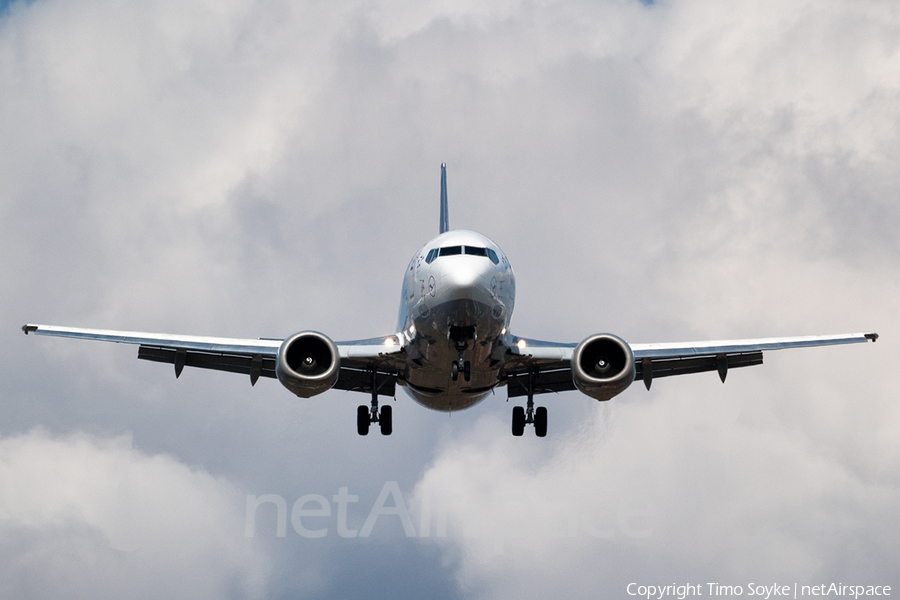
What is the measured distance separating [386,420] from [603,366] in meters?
9.43

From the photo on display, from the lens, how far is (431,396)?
1147 inches

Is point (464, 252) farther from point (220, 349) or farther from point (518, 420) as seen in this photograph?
point (518, 420)

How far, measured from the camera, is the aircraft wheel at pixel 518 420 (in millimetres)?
32094

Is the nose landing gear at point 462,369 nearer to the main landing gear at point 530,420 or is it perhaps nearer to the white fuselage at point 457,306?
the white fuselage at point 457,306

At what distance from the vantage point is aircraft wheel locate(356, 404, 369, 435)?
32.1 metres

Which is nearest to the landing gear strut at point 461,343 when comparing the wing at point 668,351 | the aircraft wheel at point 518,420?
the wing at point 668,351

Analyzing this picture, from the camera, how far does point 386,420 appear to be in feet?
107

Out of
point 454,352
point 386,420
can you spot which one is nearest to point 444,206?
point 386,420

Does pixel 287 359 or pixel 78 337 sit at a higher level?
pixel 78 337

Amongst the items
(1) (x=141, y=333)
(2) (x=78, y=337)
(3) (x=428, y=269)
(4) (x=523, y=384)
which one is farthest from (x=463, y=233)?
(2) (x=78, y=337)

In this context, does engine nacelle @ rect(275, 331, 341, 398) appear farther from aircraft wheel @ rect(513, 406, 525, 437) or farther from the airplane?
aircraft wheel @ rect(513, 406, 525, 437)

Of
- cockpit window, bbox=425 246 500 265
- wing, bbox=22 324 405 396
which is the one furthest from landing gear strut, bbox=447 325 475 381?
wing, bbox=22 324 405 396

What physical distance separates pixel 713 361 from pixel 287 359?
1381 centimetres

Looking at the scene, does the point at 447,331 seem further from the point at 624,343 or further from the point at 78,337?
the point at 78,337
